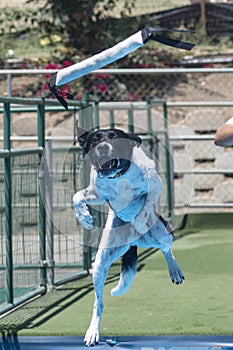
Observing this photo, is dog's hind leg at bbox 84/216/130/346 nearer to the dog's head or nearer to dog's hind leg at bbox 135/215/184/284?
dog's hind leg at bbox 135/215/184/284

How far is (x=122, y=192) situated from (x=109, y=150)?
0.36ft

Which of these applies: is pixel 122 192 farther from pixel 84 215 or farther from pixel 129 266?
pixel 129 266

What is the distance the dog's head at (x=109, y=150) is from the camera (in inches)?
87.2

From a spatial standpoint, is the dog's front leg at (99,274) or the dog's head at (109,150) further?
the dog's front leg at (99,274)

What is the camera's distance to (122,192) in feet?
7.38

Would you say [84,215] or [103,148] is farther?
[84,215]

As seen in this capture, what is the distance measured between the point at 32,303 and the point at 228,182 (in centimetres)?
548

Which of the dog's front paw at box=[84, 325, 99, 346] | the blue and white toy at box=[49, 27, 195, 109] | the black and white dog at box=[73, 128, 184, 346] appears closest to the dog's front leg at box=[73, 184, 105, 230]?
the black and white dog at box=[73, 128, 184, 346]

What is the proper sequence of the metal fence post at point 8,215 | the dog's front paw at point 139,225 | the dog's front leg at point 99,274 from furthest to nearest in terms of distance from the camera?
the metal fence post at point 8,215 < the dog's front leg at point 99,274 < the dog's front paw at point 139,225

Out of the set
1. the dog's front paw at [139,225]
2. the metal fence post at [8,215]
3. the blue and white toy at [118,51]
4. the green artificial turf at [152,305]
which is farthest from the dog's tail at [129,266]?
the metal fence post at [8,215]

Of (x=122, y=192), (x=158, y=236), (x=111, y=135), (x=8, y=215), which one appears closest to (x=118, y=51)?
(x=111, y=135)

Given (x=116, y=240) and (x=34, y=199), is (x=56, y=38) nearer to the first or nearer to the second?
(x=34, y=199)

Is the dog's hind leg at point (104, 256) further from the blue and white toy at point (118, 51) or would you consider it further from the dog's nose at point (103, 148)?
the blue and white toy at point (118, 51)

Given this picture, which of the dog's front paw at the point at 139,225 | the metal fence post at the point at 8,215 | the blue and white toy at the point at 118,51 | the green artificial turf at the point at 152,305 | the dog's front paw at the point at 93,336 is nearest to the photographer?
the blue and white toy at the point at 118,51
